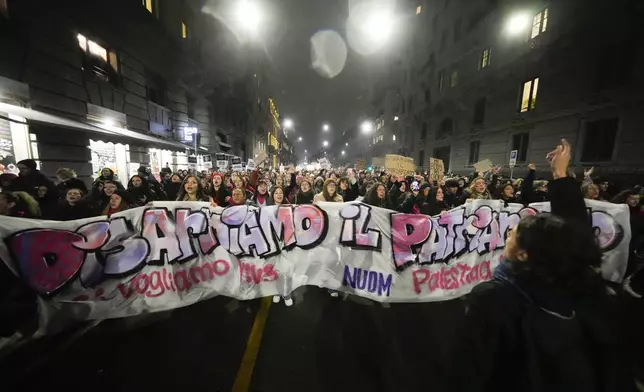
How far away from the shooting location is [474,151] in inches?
925

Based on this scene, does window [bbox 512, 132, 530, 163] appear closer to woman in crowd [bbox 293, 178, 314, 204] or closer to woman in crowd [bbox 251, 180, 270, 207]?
woman in crowd [bbox 293, 178, 314, 204]

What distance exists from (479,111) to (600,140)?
11.6 m

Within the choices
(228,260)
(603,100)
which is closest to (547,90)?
(603,100)

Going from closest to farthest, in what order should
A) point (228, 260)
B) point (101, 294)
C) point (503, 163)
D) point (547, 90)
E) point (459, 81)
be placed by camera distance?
point (101, 294) < point (228, 260) < point (547, 90) < point (503, 163) < point (459, 81)

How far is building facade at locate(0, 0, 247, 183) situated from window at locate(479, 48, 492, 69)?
78.0 ft

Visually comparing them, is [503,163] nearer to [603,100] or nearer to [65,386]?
[603,100]

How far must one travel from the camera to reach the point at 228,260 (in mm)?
4359

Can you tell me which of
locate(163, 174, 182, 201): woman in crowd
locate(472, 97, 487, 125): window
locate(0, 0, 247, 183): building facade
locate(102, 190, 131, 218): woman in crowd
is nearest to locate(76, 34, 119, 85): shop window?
locate(0, 0, 247, 183): building facade

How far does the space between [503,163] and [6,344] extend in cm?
2345

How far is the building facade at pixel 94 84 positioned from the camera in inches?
333

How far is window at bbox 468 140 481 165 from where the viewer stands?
22850mm

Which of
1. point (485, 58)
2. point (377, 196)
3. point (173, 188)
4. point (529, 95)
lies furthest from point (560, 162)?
point (485, 58)

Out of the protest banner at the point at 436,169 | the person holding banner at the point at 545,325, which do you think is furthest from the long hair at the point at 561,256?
the protest banner at the point at 436,169

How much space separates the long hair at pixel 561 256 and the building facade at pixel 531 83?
48.1 ft
